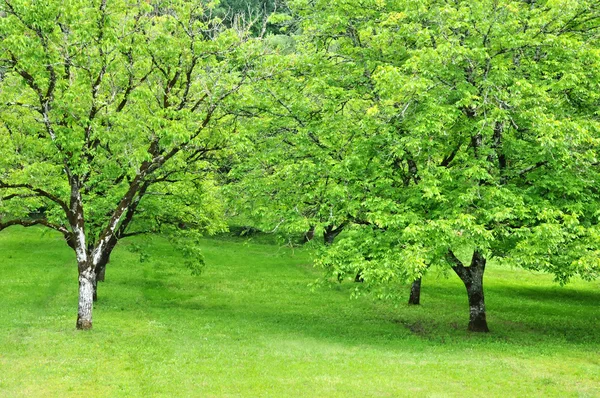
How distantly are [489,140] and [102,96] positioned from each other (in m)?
17.2

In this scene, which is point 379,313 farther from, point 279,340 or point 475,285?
point 279,340

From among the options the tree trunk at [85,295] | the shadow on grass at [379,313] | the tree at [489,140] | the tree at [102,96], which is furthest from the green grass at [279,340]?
the tree at [102,96]

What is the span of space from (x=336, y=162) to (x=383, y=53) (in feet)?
19.5

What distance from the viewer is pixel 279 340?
972 inches

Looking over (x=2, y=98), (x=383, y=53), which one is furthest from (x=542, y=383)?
(x=2, y=98)

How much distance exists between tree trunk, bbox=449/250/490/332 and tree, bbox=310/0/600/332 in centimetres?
89

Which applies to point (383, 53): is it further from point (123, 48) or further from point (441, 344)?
point (441, 344)

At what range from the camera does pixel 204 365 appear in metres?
19.5

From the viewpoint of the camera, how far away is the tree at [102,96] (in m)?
22.9

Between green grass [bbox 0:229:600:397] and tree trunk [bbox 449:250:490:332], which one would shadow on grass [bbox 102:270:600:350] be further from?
tree trunk [bbox 449:250:490:332]

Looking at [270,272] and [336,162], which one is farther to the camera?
[270,272]

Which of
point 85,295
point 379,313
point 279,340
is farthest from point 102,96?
point 379,313

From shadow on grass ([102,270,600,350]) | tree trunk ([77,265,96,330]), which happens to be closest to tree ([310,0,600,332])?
shadow on grass ([102,270,600,350])

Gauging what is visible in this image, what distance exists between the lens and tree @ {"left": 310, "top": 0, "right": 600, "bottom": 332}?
21703 mm
